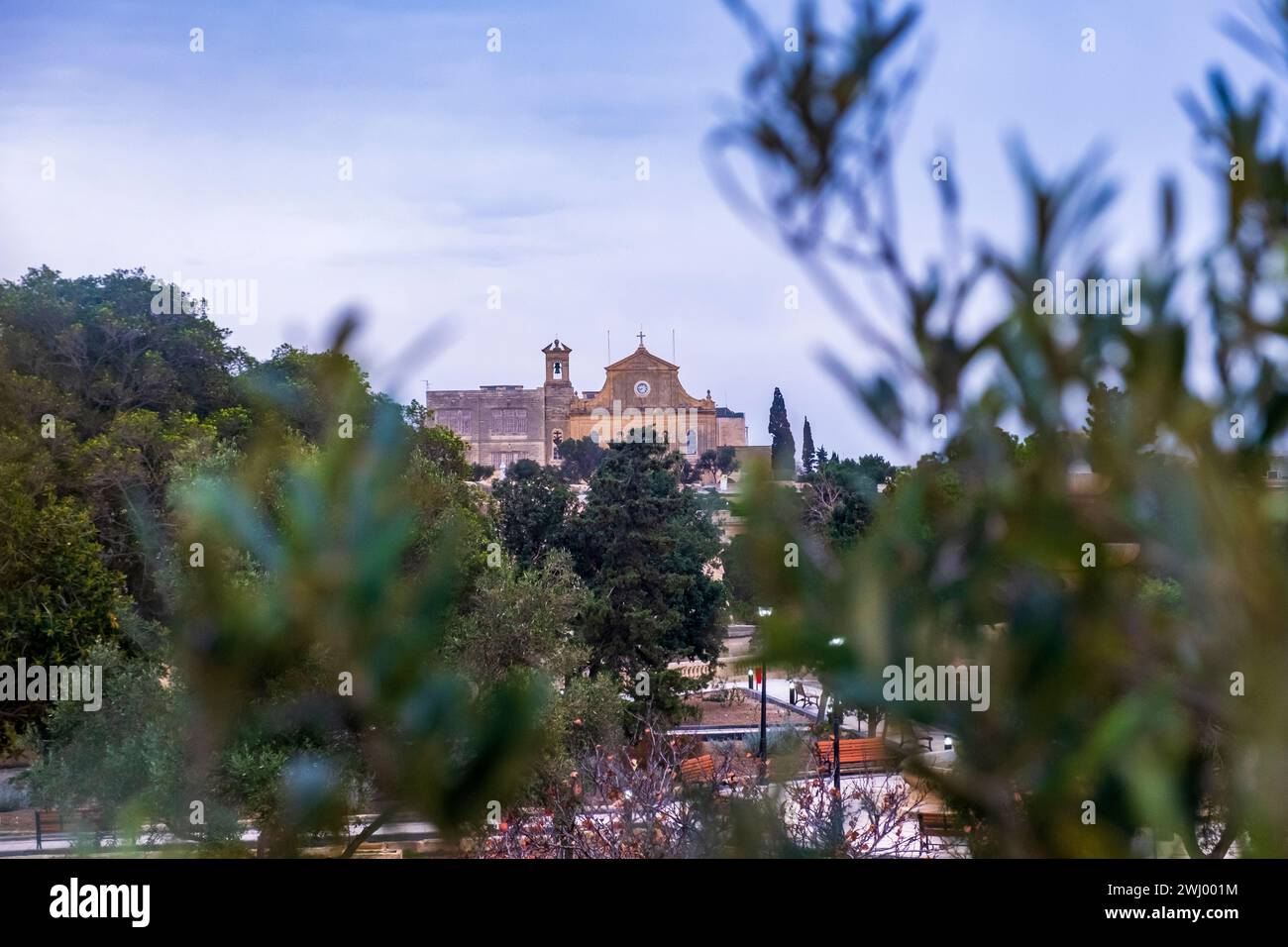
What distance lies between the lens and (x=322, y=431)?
0.40 metres

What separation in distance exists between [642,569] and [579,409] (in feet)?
10.4

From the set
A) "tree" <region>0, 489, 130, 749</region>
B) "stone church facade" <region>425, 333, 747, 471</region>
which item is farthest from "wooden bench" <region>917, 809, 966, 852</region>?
"tree" <region>0, 489, 130, 749</region>

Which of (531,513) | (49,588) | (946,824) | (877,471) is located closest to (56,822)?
(49,588)

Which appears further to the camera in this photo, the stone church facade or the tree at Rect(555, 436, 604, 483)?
the tree at Rect(555, 436, 604, 483)

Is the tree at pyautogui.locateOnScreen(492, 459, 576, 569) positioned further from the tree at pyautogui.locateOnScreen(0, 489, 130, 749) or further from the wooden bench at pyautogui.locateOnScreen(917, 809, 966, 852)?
the wooden bench at pyautogui.locateOnScreen(917, 809, 966, 852)

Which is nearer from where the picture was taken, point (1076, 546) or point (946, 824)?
point (1076, 546)

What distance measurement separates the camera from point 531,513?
6367mm

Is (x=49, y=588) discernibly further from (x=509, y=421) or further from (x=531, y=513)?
(x=531, y=513)

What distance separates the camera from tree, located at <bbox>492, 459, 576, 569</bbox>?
6.03 m

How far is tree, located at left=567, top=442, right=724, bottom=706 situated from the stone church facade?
2.52 meters

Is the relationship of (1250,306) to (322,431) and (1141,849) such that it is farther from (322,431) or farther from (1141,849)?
(322,431)

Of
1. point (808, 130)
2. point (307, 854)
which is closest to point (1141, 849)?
point (808, 130)

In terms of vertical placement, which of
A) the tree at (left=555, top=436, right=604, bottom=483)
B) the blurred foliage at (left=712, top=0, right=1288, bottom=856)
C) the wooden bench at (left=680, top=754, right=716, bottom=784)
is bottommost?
the wooden bench at (left=680, top=754, right=716, bottom=784)
